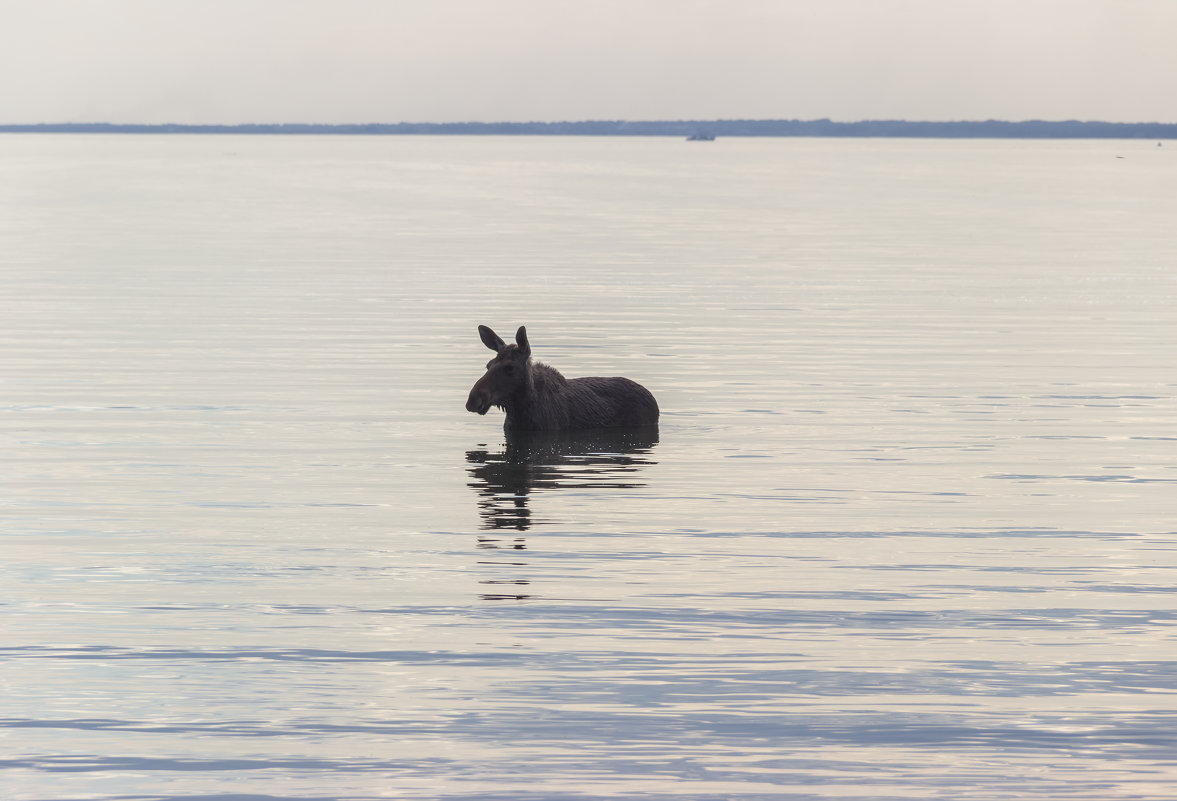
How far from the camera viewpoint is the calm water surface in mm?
9789

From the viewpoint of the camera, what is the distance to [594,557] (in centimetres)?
1481

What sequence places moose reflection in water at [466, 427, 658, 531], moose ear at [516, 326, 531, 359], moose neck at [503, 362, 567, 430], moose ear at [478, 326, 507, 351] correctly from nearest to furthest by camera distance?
moose reflection in water at [466, 427, 658, 531]
moose ear at [516, 326, 531, 359]
moose ear at [478, 326, 507, 351]
moose neck at [503, 362, 567, 430]

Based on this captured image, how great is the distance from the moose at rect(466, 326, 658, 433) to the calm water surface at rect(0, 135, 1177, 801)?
532 mm

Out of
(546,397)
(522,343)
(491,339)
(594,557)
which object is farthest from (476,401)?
(594,557)

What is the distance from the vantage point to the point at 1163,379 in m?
26.5

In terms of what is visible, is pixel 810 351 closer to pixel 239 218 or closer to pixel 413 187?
pixel 239 218

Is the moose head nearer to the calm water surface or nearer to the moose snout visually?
the moose snout

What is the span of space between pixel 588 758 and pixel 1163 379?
19.1 meters

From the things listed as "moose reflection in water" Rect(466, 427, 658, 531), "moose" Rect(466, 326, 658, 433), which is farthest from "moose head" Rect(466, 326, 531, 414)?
"moose reflection in water" Rect(466, 427, 658, 531)

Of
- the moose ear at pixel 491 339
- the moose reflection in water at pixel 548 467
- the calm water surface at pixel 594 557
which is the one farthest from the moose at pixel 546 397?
the calm water surface at pixel 594 557

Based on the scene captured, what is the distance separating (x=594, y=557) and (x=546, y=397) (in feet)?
23.3

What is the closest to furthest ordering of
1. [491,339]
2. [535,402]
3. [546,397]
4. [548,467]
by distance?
[548,467], [491,339], [535,402], [546,397]

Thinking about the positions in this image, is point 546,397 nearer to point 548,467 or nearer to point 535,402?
point 535,402

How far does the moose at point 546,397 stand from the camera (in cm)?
2100
